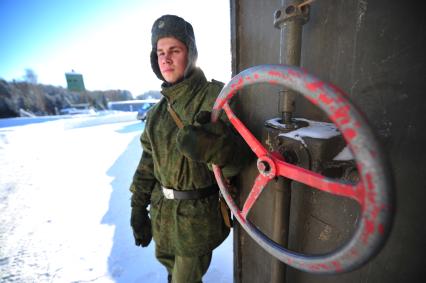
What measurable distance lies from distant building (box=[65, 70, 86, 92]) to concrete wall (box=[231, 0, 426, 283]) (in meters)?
14.3

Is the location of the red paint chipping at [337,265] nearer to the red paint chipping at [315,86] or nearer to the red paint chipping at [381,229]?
the red paint chipping at [381,229]

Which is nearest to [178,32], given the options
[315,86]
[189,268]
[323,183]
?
[315,86]

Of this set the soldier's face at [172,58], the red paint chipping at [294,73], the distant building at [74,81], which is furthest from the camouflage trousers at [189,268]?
the distant building at [74,81]

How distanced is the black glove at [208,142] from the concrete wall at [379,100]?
0.93 feet

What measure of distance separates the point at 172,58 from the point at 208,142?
68 centimetres

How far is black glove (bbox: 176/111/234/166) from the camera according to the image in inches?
30.4

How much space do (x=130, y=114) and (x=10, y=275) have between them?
1213 centimetres

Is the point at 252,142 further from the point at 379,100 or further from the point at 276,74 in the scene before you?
the point at 379,100

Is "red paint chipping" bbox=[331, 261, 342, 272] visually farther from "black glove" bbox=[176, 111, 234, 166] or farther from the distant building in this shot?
the distant building

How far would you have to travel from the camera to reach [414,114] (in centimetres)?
50

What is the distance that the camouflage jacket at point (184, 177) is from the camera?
45.1 inches

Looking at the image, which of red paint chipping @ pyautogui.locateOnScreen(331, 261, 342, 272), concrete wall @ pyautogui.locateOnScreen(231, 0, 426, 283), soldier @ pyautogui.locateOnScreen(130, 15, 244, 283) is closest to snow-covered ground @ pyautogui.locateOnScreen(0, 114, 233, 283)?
soldier @ pyautogui.locateOnScreen(130, 15, 244, 283)

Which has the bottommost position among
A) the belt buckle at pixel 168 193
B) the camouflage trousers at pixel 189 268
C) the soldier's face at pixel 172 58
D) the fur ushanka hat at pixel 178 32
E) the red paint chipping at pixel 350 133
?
the camouflage trousers at pixel 189 268

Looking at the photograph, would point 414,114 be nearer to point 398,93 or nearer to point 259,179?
point 398,93
